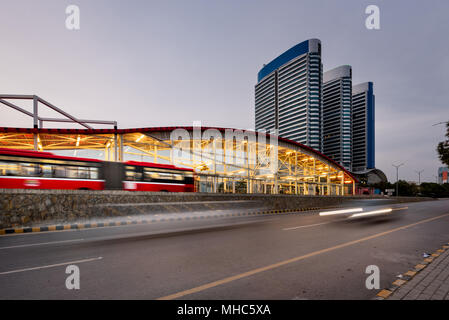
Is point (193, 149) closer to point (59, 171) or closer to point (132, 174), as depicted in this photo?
point (132, 174)

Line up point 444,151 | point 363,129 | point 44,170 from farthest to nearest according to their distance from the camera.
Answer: point 363,129
point 444,151
point 44,170

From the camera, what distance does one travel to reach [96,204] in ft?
42.7

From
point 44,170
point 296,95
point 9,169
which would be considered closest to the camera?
point 9,169

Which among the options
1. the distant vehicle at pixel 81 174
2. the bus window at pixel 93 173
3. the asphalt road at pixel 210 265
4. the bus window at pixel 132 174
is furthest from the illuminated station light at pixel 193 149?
the asphalt road at pixel 210 265

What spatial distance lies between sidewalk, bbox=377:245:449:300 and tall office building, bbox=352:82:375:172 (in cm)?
16267

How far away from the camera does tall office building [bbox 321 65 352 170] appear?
142 meters

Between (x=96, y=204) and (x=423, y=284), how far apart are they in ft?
47.7

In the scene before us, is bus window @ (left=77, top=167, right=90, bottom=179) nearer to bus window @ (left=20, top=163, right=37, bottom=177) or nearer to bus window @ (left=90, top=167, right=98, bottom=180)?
bus window @ (left=90, top=167, right=98, bottom=180)

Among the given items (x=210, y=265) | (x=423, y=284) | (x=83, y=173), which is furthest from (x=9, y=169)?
(x=423, y=284)

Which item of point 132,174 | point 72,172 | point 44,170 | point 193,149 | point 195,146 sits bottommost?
point 132,174

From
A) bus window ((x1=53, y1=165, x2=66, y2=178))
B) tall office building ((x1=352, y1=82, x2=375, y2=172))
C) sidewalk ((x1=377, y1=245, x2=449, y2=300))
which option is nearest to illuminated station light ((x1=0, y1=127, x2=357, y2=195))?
bus window ((x1=53, y1=165, x2=66, y2=178))

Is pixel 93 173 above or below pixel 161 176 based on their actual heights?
above
